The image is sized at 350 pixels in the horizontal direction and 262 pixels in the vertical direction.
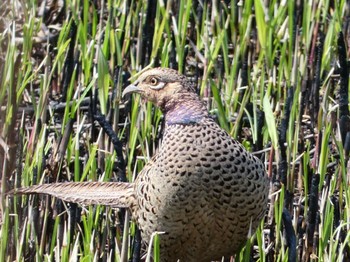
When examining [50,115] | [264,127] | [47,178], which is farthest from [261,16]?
[47,178]

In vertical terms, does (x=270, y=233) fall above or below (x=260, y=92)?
below

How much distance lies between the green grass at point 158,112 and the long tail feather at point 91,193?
0.26ft

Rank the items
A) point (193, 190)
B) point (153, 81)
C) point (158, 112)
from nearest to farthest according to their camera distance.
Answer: point (193, 190) → point (153, 81) → point (158, 112)

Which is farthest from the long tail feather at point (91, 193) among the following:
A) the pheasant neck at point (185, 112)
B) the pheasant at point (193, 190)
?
the pheasant neck at point (185, 112)

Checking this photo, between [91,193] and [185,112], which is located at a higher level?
[185,112]

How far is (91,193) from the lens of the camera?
3.80 m

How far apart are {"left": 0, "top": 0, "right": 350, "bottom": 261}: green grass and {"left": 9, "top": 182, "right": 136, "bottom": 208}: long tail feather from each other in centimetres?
8

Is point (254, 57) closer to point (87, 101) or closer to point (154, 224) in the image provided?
point (87, 101)

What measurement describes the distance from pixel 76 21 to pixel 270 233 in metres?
1.58

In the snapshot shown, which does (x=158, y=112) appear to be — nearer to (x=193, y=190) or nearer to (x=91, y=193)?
(x=91, y=193)

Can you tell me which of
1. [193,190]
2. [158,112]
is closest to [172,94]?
[193,190]

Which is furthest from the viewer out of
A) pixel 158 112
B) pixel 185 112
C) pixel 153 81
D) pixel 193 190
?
pixel 158 112

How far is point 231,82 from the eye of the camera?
4711mm

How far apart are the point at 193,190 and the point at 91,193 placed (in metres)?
0.47
